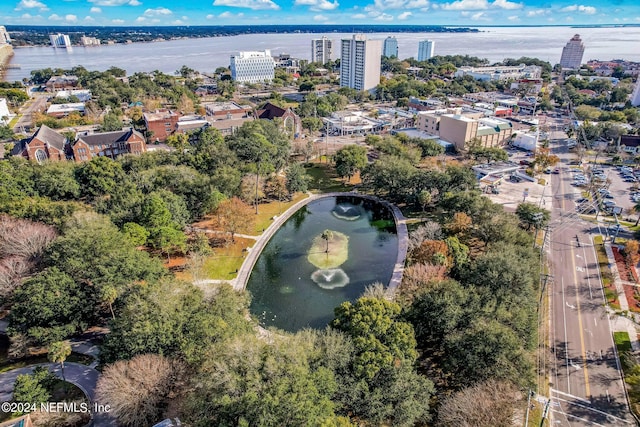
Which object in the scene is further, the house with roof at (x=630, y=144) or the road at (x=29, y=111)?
the road at (x=29, y=111)

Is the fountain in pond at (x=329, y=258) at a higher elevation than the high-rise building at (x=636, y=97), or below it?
below

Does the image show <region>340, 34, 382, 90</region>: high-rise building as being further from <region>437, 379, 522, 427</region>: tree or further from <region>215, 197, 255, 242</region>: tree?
<region>437, 379, 522, 427</region>: tree

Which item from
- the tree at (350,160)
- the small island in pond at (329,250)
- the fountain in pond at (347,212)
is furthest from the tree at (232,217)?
the tree at (350,160)

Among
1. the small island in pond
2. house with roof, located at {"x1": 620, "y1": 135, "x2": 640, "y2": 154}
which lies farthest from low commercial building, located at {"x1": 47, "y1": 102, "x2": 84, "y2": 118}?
house with roof, located at {"x1": 620, "y1": 135, "x2": 640, "y2": 154}

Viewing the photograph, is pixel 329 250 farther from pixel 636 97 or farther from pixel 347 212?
pixel 636 97

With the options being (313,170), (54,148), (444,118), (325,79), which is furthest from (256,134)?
(325,79)

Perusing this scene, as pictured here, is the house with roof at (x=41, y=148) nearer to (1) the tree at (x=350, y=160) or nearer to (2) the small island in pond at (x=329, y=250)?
(2) the small island in pond at (x=329, y=250)

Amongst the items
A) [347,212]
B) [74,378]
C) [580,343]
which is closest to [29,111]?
[347,212]

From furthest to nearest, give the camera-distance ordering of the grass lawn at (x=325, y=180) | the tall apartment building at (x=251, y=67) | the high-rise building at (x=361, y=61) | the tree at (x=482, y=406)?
the tall apartment building at (x=251, y=67) → the high-rise building at (x=361, y=61) → the grass lawn at (x=325, y=180) → the tree at (x=482, y=406)
